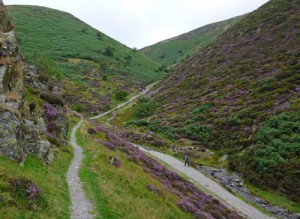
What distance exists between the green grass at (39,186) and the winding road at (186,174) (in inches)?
21.2

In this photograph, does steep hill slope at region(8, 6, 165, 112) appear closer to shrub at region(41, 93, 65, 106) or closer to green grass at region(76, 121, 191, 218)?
shrub at region(41, 93, 65, 106)

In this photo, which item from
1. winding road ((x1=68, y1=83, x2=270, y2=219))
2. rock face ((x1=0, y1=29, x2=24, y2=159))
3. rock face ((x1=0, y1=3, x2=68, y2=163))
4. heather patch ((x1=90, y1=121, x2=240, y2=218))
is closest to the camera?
winding road ((x1=68, y1=83, x2=270, y2=219))

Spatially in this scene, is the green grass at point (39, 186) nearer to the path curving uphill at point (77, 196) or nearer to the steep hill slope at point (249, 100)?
the path curving uphill at point (77, 196)

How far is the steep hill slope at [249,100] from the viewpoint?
43469 millimetres

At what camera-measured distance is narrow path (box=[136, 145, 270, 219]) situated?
32.3m

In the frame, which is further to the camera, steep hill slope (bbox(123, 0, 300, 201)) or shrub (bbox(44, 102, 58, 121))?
steep hill slope (bbox(123, 0, 300, 201))

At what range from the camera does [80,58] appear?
144 metres

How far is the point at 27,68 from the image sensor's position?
3300 centimetres

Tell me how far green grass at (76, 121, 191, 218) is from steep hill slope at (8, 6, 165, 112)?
229 feet

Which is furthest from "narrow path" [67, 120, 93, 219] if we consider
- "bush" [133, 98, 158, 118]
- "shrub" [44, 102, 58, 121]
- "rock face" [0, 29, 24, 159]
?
"bush" [133, 98, 158, 118]

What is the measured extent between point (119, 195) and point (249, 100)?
54.0 m

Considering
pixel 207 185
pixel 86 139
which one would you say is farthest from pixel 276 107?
pixel 86 139

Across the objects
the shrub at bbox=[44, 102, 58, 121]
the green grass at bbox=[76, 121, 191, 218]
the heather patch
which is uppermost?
the shrub at bbox=[44, 102, 58, 121]

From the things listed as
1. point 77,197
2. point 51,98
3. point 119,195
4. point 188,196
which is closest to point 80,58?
point 51,98
